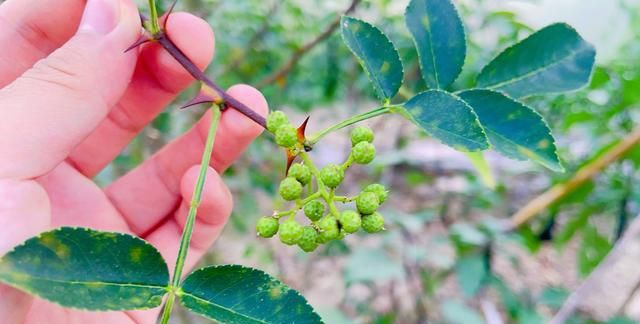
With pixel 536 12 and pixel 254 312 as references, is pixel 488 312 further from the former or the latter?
pixel 254 312

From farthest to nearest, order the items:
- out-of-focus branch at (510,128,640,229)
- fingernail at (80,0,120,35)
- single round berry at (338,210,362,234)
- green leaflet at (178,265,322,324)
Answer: out-of-focus branch at (510,128,640,229)
fingernail at (80,0,120,35)
single round berry at (338,210,362,234)
green leaflet at (178,265,322,324)

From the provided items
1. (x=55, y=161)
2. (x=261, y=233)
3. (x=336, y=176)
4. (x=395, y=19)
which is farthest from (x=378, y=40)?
(x=395, y=19)

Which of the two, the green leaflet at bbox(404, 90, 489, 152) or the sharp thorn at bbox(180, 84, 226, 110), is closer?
the green leaflet at bbox(404, 90, 489, 152)

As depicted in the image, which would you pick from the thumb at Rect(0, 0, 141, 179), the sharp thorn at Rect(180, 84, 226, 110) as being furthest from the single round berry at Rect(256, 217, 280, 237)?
the thumb at Rect(0, 0, 141, 179)

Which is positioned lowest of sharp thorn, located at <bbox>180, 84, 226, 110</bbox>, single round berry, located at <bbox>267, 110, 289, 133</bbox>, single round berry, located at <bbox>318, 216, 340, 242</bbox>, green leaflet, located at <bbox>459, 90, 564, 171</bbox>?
single round berry, located at <bbox>318, 216, 340, 242</bbox>

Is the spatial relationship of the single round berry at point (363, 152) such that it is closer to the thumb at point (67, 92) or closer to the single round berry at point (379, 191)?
the single round berry at point (379, 191)

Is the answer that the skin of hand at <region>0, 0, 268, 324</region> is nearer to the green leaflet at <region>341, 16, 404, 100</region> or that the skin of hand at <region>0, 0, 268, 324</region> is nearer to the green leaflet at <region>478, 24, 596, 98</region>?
the green leaflet at <region>341, 16, 404, 100</region>

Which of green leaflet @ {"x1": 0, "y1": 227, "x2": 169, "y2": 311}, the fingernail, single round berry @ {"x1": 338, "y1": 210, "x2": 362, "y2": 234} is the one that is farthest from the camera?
the fingernail
